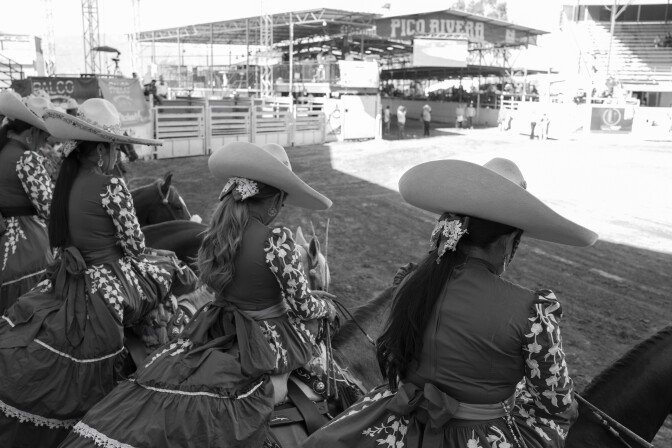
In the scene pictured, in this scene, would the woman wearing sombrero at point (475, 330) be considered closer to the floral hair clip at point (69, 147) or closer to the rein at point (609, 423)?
the rein at point (609, 423)

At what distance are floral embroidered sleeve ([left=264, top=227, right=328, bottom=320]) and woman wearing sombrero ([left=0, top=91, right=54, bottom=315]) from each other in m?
2.57

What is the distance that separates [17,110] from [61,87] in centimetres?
1313

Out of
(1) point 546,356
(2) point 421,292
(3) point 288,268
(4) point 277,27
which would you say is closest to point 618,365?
(1) point 546,356

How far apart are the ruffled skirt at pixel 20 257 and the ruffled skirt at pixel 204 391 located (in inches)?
93.3

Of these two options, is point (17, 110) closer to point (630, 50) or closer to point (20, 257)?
point (20, 257)

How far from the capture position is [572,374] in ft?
17.5

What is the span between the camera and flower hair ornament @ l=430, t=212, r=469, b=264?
1.98m

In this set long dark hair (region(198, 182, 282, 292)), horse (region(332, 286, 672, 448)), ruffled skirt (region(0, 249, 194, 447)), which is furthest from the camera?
ruffled skirt (region(0, 249, 194, 447))

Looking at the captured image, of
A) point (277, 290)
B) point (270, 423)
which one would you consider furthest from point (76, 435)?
point (277, 290)

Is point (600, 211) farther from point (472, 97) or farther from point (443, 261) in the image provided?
point (472, 97)

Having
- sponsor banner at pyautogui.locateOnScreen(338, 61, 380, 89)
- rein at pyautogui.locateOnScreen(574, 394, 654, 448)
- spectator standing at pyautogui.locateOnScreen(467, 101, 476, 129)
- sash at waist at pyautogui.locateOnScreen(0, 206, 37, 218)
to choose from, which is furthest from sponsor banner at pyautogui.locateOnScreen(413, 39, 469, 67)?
rein at pyautogui.locateOnScreen(574, 394, 654, 448)

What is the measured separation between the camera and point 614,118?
25.7m

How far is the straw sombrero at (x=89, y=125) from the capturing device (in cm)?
360

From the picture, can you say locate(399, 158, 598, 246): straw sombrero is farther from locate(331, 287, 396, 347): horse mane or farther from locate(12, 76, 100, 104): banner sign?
locate(12, 76, 100, 104): banner sign
